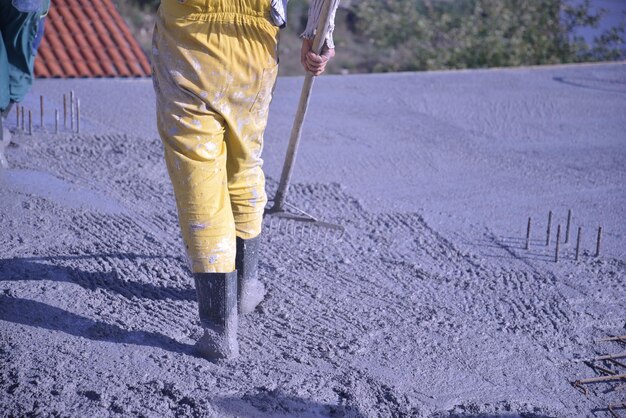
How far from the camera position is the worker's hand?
3.93 metres

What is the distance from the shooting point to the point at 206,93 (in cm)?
346

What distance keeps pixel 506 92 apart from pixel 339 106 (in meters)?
1.79

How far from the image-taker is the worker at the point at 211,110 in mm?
3420

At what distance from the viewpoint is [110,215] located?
503cm

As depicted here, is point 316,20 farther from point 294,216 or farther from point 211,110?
point 294,216

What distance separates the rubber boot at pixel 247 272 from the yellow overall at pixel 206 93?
0.35 meters

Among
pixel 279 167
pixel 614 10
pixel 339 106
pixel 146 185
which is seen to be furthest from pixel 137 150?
pixel 614 10

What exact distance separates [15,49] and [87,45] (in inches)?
115

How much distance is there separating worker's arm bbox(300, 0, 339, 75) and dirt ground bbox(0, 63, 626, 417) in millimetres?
1122

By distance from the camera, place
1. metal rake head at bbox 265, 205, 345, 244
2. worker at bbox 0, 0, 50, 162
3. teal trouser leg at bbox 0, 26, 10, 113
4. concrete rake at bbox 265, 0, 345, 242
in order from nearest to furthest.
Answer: concrete rake at bbox 265, 0, 345, 242
metal rake head at bbox 265, 205, 345, 244
worker at bbox 0, 0, 50, 162
teal trouser leg at bbox 0, 26, 10, 113

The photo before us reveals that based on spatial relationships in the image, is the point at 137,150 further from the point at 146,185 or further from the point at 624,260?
the point at 624,260

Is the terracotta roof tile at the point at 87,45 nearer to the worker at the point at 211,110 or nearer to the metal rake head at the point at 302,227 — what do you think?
the metal rake head at the point at 302,227

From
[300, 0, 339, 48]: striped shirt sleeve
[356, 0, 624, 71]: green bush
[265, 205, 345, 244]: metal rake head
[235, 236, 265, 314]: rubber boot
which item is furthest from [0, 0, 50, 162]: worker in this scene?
[356, 0, 624, 71]: green bush

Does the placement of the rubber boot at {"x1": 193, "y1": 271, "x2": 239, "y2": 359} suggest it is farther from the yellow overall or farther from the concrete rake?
the concrete rake
